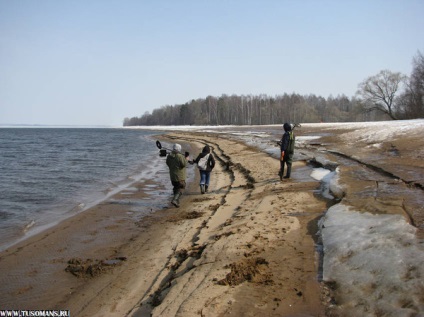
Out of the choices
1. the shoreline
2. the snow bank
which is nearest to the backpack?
the shoreline

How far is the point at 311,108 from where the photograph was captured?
375 feet

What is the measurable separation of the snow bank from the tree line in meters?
44.4

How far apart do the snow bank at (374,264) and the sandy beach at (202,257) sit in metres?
0.11

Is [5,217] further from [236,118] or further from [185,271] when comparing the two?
[236,118]

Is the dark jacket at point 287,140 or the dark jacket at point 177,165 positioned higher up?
the dark jacket at point 287,140

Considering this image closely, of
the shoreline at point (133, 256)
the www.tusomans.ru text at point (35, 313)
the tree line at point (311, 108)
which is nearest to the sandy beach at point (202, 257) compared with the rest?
the shoreline at point (133, 256)

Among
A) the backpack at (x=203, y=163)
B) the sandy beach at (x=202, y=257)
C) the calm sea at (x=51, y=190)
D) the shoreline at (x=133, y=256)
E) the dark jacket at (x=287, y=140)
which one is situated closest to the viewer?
the sandy beach at (x=202, y=257)

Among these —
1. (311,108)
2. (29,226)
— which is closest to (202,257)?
(29,226)

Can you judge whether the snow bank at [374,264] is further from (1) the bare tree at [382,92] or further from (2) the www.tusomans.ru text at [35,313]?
(1) the bare tree at [382,92]

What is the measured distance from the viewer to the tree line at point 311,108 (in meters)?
46.8

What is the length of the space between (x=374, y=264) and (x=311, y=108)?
4560 inches

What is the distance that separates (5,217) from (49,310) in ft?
21.1

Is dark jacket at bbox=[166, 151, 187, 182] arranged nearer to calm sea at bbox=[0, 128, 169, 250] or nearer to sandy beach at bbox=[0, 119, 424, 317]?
sandy beach at bbox=[0, 119, 424, 317]

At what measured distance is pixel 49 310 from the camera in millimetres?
4797
